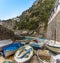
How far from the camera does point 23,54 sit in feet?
38.0

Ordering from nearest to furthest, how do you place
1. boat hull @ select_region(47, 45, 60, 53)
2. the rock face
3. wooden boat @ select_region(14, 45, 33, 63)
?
wooden boat @ select_region(14, 45, 33, 63)
boat hull @ select_region(47, 45, 60, 53)
the rock face

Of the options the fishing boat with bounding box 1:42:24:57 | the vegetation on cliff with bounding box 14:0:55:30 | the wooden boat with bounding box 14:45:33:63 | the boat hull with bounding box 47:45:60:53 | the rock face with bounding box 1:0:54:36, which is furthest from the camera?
the vegetation on cliff with bounding box 14:0:55:30

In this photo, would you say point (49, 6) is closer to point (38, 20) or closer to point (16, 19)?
point (38, 20)

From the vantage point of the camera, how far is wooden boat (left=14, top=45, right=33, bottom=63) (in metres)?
11.1

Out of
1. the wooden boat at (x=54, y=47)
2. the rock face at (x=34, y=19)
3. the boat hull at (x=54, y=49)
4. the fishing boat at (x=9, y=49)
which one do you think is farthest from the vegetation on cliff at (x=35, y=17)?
the boat hull at (x=54, y=49)

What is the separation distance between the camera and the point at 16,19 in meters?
37.3

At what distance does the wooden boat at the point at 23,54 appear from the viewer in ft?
36.4

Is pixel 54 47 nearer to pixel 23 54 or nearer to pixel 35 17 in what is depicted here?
pixel 23 54

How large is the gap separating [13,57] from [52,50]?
7.46 ft

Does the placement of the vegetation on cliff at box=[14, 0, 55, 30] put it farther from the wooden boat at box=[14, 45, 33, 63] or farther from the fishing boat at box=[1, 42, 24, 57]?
the wooden boat at box=[14, 45, 33, 63]

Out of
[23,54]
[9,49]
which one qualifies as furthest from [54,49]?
[9,49]

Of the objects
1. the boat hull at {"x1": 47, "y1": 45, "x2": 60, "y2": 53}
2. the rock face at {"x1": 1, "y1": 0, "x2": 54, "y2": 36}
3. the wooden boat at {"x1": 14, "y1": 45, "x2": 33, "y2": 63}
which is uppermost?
the rock face at {"x1": 1, "y1": 0, "x2": 54, "y2": 36}

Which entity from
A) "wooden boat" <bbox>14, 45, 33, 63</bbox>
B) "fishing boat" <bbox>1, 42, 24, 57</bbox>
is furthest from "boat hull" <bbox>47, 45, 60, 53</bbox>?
"fishing boat" <bbox>1, 42, 24, 57</bbox>

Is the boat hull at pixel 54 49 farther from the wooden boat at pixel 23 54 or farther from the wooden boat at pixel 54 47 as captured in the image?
the wooden boat at pixel 23 54
